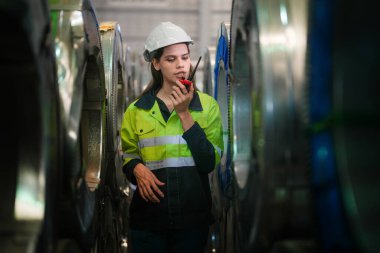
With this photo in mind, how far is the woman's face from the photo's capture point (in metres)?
2.13

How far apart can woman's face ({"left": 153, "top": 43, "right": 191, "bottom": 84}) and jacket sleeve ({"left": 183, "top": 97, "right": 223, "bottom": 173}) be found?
0.17 meters

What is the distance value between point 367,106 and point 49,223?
79cm

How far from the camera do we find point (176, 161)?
2.03m

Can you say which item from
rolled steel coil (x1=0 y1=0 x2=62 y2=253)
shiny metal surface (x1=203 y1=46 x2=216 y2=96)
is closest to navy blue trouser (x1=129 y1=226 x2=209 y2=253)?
rolled steel coil (x1=0 y1=0 x2=62 y2=253)

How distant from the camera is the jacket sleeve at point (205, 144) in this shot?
1983mm

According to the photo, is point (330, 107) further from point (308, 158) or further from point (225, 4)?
point (225, 4)

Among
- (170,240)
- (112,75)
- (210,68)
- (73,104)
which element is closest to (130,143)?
(170,240)

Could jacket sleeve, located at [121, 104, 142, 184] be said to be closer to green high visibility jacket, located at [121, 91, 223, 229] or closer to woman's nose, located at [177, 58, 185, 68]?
green high visibility jacket, located at [121, 91, 223, 229]

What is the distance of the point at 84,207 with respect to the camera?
5.21 feet

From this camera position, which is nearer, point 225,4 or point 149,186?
point 149,186

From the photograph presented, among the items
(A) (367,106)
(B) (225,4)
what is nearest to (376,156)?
(A) (367,106)

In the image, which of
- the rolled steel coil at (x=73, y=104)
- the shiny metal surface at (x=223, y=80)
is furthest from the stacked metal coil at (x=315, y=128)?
the shiny metal surface at (x=223, y=80)

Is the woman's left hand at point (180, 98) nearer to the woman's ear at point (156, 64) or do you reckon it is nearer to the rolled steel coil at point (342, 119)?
the woman's ear at point (156, 64)

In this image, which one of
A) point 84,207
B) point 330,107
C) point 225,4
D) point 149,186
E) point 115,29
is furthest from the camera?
point 225,4
